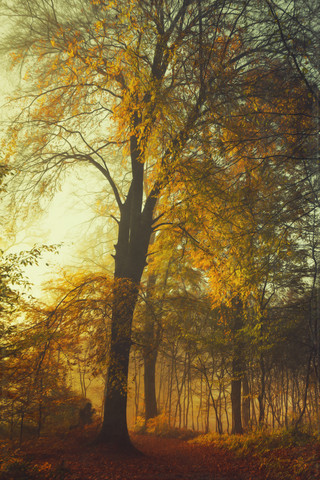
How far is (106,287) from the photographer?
291 inches

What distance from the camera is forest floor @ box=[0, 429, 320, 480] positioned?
4930mm

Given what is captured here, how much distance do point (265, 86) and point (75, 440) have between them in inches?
396

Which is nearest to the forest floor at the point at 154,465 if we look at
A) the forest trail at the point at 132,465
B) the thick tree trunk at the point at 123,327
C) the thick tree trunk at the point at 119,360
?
the forest trail at the point at 132,465

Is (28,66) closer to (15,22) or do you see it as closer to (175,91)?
(15,22)

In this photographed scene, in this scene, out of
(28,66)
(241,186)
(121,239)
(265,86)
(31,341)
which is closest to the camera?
(31,341)

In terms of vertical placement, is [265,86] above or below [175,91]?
below

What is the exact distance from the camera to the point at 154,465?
6.09 meters

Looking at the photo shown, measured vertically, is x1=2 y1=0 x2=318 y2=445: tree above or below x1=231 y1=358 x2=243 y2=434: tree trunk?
above

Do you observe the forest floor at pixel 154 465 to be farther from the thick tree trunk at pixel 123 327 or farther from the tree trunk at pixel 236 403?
the tree trunk at pixel 236 403

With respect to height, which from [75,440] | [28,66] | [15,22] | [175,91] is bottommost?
[75,440]

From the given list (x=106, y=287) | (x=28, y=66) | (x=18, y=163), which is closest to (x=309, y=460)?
(x=106, y=287)

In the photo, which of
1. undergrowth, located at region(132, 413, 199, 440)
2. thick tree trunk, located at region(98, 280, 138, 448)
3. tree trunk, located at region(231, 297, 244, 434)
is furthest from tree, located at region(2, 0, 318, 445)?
undergrowth, located at region(132, 413, 199, 440)

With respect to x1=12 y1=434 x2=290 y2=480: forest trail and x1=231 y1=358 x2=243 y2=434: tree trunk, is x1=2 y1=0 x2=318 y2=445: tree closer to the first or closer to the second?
x1=12 y1=434 x2=290 y2=480: forest trail

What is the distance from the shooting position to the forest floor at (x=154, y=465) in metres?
4.93
